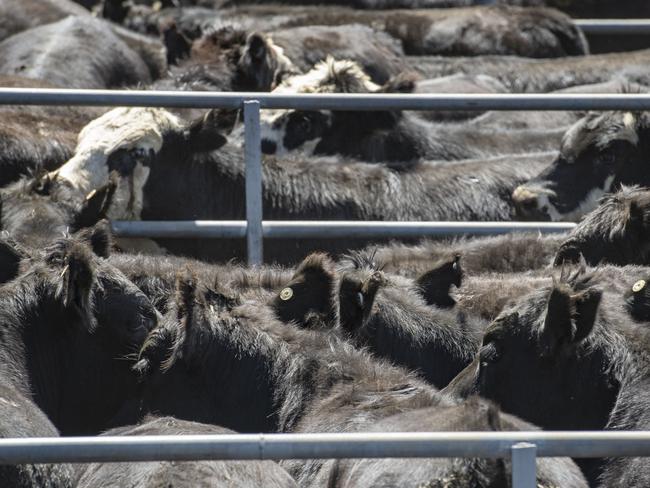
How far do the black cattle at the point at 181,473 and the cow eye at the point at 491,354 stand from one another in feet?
3.47

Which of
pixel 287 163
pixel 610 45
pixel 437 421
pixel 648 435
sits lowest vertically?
pixel 610 45

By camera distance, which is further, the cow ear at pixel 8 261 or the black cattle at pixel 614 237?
the black cattle at pixel 614 237

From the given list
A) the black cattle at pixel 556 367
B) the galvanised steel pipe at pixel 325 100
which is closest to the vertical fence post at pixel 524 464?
the black cattle at pixel 556 367

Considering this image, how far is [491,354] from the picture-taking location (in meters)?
4.84

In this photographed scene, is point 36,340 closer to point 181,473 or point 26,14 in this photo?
point 181,473

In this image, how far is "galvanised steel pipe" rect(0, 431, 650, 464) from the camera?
3.05 meters

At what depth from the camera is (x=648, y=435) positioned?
10.2ft

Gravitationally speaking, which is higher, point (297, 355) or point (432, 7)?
point (297, 355)

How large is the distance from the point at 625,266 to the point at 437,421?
2.14 m

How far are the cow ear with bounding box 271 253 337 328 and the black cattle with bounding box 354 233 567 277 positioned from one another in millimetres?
850

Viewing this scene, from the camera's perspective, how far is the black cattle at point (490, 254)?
6242mm

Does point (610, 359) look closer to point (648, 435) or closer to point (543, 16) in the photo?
point (648, 435)

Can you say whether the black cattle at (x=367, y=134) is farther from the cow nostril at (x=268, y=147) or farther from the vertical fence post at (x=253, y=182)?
the vertical fence post at (x=253, y=182)

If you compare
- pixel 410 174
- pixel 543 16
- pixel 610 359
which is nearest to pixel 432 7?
pixel 543 16
